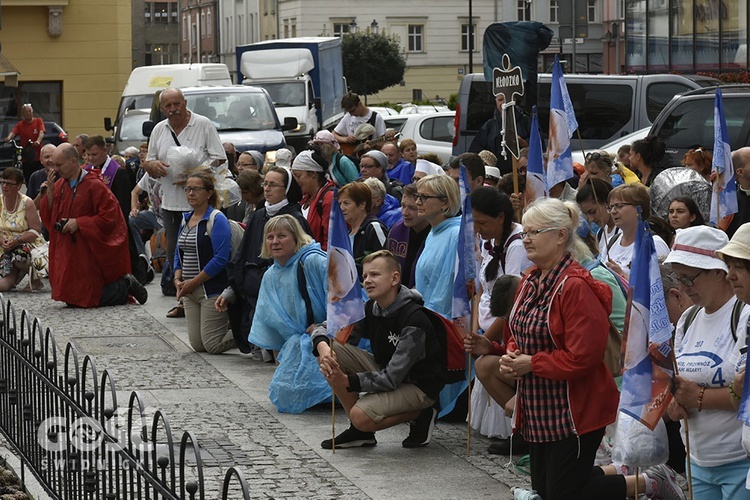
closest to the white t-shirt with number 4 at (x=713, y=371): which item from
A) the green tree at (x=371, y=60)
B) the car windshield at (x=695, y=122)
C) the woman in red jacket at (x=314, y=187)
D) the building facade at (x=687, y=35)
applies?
the woman in red jacket at (x=314, y=187)

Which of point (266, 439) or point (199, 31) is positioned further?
point (199, 31)

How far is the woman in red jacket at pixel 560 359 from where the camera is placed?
5.93m

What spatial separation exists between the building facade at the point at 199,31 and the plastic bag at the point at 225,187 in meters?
89.5

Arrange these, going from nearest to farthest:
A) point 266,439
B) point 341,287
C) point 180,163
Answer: point 341,287
point 266,439
point 180,163

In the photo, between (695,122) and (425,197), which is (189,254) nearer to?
(425,197)

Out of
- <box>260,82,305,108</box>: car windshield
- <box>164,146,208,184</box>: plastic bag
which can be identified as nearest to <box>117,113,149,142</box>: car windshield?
<box>260,82,305,108</box>: car windshield

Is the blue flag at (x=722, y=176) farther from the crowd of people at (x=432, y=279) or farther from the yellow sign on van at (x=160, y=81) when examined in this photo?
the yellow sign on van at (x=160, y=81)

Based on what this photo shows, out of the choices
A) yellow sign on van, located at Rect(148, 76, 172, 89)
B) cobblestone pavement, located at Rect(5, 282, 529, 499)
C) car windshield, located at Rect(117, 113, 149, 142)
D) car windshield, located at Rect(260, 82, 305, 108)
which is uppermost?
yellow sign on van, located at Rect(148, 76, 172, 89)

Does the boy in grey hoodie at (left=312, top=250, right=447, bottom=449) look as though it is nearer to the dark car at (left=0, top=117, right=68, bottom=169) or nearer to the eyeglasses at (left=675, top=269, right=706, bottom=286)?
the eyeglasses at (left=675, top=269, right=706, bottom=286)

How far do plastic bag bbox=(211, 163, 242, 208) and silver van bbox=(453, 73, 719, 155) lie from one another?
6.10 m

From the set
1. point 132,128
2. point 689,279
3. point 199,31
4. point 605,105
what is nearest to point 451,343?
point 689,279

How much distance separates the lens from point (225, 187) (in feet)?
47.1

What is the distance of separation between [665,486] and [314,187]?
586 cm

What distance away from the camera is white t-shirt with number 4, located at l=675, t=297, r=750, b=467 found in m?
5.18
